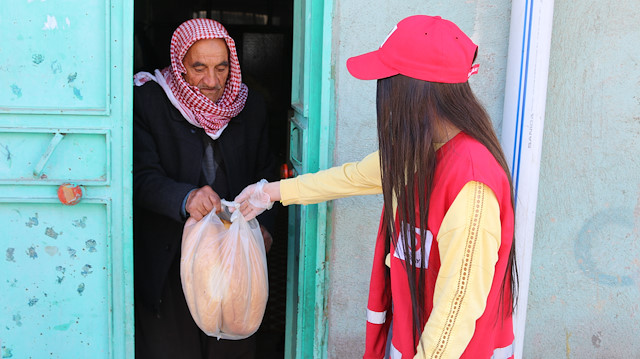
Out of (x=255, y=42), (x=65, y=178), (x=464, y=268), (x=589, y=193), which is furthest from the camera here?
(x=255, y=42)

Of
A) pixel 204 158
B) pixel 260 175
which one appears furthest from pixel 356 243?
pixel 204 158

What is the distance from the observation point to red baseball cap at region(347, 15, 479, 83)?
4.83ft

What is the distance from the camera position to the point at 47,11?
7.52 ft

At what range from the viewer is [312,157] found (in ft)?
8.43

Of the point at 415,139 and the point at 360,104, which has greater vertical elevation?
the point at 360,104

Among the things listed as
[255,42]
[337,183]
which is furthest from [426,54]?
[255,42]

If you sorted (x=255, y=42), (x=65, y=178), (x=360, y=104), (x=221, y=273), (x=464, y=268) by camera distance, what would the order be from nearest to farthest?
(x=464, y=268) → (x=221, y=273) → (x=65, y=178) → (x=360, y=104) → (x=255, y=42)

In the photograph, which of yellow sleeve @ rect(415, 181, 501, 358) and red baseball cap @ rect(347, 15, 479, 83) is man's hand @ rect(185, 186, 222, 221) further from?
yellow sleeve @ rect(415, 181, 501, 358)

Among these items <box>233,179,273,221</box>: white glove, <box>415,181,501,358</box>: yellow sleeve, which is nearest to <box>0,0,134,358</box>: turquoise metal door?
<box>233,179,273,221</box>: white glove

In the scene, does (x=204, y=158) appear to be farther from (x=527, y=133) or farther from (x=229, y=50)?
(x=527, y=133)

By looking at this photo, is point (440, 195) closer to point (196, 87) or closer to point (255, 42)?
point (196, 87)

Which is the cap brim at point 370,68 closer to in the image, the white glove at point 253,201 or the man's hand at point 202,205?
the white glove at point 253,201

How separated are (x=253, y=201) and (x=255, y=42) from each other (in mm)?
5039

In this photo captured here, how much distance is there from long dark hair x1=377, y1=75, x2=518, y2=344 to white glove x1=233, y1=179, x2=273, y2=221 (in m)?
0.73
